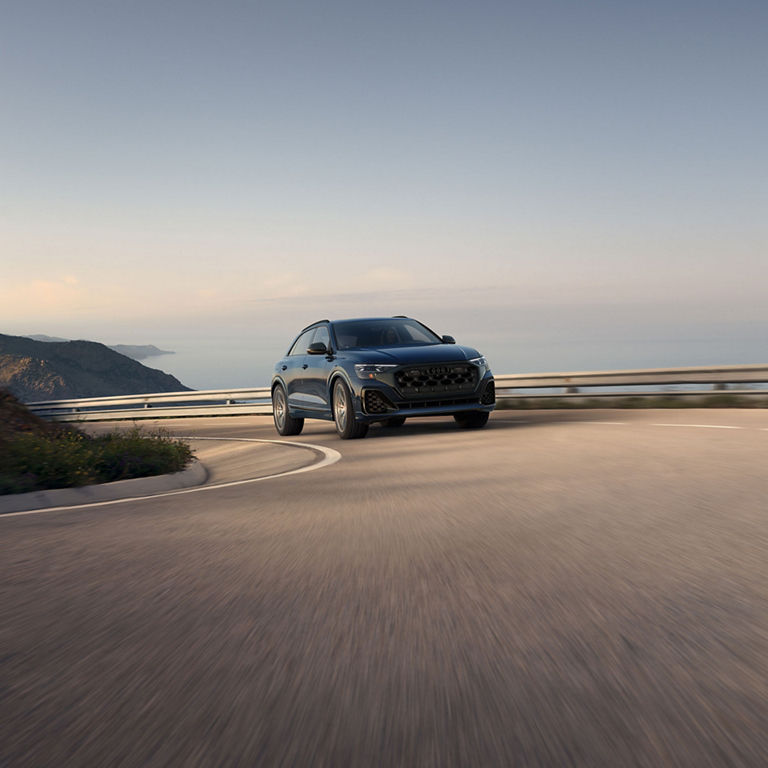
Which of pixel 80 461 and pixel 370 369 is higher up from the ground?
pixel 370 369

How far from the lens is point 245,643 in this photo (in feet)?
12.8

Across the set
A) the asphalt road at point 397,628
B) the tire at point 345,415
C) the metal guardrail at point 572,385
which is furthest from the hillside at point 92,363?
the asphalt road at point 397,628

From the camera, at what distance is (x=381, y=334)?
15.6 m

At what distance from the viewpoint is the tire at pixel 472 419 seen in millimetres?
15188

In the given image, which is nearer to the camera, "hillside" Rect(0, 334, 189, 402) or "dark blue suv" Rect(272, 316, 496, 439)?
"dark blue suv" Rect(272, 316, 496, 439)

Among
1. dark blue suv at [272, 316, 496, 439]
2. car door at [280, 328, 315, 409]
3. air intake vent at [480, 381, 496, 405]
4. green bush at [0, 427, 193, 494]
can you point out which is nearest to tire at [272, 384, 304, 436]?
car door at [280, 328, 315, 409]

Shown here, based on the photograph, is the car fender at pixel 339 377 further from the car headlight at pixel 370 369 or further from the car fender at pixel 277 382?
the car fender at pixel 277 382

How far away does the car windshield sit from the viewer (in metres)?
15.4

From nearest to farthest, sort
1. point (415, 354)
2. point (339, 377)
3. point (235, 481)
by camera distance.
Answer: point (235, 481), point (415, 354), point (339, 377)

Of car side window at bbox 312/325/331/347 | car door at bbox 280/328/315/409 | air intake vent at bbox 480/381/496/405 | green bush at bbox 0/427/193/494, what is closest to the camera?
green bush at bbox 0/427/193/494

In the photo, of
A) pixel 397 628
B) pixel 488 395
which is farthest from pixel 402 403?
pixel 397 628

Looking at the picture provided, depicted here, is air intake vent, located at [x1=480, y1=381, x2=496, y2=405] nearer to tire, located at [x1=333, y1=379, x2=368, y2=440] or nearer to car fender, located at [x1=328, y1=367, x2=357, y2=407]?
tire, located at [x1=333, y1=379, x2=368, y2=440]

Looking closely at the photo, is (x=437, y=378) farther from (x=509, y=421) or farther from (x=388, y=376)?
(x=509, y=421)

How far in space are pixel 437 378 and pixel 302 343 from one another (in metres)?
3.92
